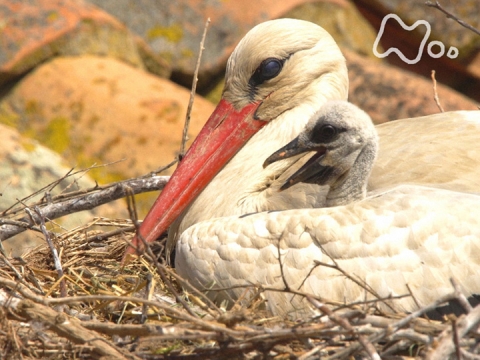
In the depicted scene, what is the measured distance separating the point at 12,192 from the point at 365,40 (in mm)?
4043

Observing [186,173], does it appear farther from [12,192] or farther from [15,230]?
[12,192]

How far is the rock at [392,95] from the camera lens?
7957 mm

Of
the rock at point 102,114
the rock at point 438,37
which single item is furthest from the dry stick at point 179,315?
the rock at point 438,37

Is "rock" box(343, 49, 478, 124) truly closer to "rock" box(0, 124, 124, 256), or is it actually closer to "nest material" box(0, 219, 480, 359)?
"rock" box(0, 124, 124, 256)

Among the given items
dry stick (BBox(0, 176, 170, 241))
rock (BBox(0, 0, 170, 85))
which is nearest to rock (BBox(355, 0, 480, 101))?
rock (BBox(0, 0, 170, 85))

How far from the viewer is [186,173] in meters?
4.57

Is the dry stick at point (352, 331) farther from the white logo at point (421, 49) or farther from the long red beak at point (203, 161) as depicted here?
the white logo at point (421, 49)

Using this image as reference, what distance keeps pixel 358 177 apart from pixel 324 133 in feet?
0.75

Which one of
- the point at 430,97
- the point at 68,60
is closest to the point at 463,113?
the point at 430,97

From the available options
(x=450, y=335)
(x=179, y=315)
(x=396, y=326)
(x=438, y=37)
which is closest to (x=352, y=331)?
(x=396, y=326)

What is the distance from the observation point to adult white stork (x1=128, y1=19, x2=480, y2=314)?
351cm

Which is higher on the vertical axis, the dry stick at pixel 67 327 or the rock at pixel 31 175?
the dry stick at pixel 67 327

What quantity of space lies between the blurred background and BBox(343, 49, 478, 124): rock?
0.04 feet

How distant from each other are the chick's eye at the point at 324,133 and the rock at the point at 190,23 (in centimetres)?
471
